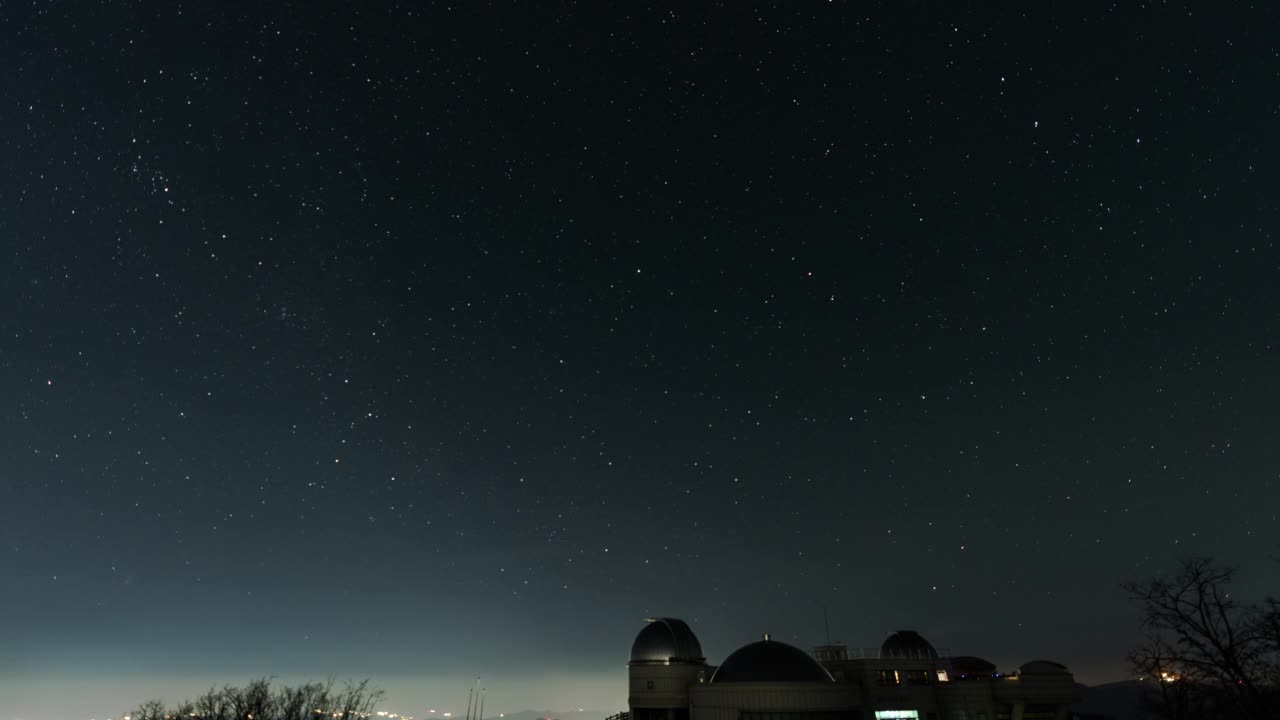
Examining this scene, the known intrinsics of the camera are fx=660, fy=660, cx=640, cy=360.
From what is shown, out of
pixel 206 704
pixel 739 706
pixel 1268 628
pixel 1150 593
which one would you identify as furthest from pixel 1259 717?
pixel 206 704

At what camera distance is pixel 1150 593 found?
26.0 meters

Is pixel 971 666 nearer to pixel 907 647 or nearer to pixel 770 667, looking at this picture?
pixel 907 647

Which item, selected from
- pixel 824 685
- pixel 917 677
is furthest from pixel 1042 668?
pixel 824 685

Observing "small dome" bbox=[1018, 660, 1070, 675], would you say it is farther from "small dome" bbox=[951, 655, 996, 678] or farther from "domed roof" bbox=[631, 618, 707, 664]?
"domed roof" bbox=[631, 618, 707, 664]

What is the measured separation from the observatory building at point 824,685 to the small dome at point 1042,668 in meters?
0.08

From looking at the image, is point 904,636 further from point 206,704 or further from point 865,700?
point 206,704

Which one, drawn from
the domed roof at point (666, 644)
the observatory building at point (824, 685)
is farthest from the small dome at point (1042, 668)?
the domed roof at point (666, 644)

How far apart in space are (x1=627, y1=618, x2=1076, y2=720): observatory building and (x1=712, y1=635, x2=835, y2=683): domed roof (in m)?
0.07

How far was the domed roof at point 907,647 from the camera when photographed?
5641 centimetres

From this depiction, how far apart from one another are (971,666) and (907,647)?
2512 centimetres

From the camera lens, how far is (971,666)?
246ft

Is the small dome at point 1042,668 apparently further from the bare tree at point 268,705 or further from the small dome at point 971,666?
the bare tree at point 268,705

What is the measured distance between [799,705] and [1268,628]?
80.9ft

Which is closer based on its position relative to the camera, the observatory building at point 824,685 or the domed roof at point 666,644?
the observatory building at point 824,685
